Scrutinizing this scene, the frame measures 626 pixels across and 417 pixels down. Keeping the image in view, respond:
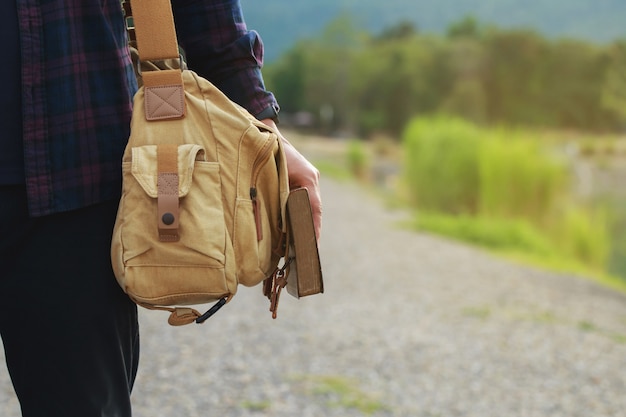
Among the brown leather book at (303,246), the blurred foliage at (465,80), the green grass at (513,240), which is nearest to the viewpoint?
the brown leather book at (303,246)

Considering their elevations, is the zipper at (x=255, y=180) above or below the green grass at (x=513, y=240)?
above

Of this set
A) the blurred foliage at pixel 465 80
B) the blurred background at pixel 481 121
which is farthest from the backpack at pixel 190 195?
the blurred foliage at pixel 465 80

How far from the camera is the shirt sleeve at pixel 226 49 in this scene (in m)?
1.18

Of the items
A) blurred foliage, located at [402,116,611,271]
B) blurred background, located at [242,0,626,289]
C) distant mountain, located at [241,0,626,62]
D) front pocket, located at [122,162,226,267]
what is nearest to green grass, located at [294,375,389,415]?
blurred background, located at [242,0,626,289]

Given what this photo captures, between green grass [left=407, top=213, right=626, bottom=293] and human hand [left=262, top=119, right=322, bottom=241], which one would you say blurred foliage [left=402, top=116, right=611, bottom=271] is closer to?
green grass [left=407, top=213, right=626, bottom=293]

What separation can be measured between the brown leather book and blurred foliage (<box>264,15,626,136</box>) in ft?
154

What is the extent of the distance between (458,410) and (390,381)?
1.34ft

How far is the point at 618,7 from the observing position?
379 feet

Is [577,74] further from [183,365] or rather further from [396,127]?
[183,365]

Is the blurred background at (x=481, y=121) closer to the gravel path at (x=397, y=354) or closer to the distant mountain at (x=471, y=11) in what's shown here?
the distant mountain at (x=471, y=11)

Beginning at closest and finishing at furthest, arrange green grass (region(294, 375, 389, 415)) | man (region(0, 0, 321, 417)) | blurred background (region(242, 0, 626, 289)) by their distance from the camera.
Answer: man (region(0, 0, 321, 417)), green grass (region(294, 375, 389, 415)), blurred background (region(242, 0, 626, 289))

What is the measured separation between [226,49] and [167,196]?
287 mm

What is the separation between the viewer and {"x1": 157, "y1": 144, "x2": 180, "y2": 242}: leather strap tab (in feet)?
3.26

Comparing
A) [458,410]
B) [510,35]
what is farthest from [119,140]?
[510,35]
